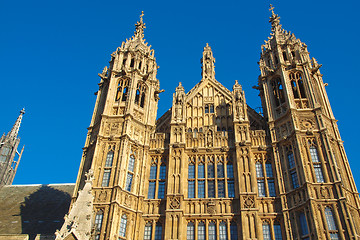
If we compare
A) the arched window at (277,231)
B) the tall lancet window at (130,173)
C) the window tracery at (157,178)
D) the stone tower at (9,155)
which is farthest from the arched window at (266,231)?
the stone tower at (9,155)

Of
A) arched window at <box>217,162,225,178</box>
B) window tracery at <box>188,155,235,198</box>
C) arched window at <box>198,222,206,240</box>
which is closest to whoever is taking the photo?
arched window at <box>198,222,206,240</box>

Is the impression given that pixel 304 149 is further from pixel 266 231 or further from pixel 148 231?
pixel 148 231

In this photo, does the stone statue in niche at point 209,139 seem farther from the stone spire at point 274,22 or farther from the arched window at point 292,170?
the stone spire at point 274,22

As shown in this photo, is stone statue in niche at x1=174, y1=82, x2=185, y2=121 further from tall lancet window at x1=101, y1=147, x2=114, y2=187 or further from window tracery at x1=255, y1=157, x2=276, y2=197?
window tracery at x1=255, y1=157, x2=276, y2=197

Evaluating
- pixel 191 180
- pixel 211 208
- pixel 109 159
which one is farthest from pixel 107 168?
pixel 211 208

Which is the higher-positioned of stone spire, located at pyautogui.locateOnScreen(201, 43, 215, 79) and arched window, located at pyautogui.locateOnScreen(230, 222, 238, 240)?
stone spire, located at pyautogui.locateOnScreen(201, 43, 215, 79)

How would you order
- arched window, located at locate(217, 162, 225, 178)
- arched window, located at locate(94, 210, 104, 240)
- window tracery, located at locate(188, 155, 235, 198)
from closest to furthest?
1. arched window, located at locate(94, 210, 104, 240)
2. window tracery, located at locate(188, 155, 235, 198)
3. arched window, located at locate(217, 162, 225, 178)

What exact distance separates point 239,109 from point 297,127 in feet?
17.0

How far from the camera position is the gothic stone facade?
24.2 meters

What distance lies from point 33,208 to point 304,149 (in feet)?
87.0

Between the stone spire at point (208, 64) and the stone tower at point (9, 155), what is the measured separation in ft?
103

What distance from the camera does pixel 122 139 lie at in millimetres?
Answer: 28125

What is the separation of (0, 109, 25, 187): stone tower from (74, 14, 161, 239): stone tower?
81.9 ft

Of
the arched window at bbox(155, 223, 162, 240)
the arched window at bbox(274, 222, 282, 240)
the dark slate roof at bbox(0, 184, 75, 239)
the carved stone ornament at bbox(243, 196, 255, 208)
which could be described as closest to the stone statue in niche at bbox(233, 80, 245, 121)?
the carved stone ornament at bbox(243, 196, 255, 208)
